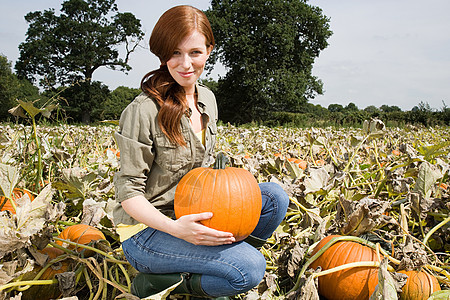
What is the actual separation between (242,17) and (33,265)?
29280 millimetres

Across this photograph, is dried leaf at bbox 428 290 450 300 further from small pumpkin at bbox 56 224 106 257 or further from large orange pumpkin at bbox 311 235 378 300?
small pumpkin at bbox 56 224 106 257

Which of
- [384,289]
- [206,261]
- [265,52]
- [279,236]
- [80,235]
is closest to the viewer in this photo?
[384,289]

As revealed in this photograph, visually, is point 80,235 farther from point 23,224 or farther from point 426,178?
point 426,178

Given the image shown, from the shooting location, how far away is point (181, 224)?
55.2 inches

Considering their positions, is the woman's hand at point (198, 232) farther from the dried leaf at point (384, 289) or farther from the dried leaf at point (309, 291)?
the dried leaf at point (384, 289)

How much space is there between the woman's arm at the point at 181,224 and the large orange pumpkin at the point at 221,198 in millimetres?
39

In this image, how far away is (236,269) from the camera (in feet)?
4.71

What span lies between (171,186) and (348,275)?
858 mm

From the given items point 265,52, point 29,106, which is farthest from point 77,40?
point 29,106

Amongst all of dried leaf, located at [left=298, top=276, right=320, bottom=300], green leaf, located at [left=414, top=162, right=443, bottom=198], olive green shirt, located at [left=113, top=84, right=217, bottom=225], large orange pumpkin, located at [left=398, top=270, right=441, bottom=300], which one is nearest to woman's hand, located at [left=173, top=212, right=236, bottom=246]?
olive green shirt, located at [left=113, top=84, right=217, bottom=225]

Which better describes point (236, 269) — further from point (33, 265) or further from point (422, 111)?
point (422, 111)

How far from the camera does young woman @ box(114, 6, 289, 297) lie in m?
1.45

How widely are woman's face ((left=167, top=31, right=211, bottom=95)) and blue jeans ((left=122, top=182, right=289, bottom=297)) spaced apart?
68 cm

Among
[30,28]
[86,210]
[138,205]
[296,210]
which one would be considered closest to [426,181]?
[296,210]
